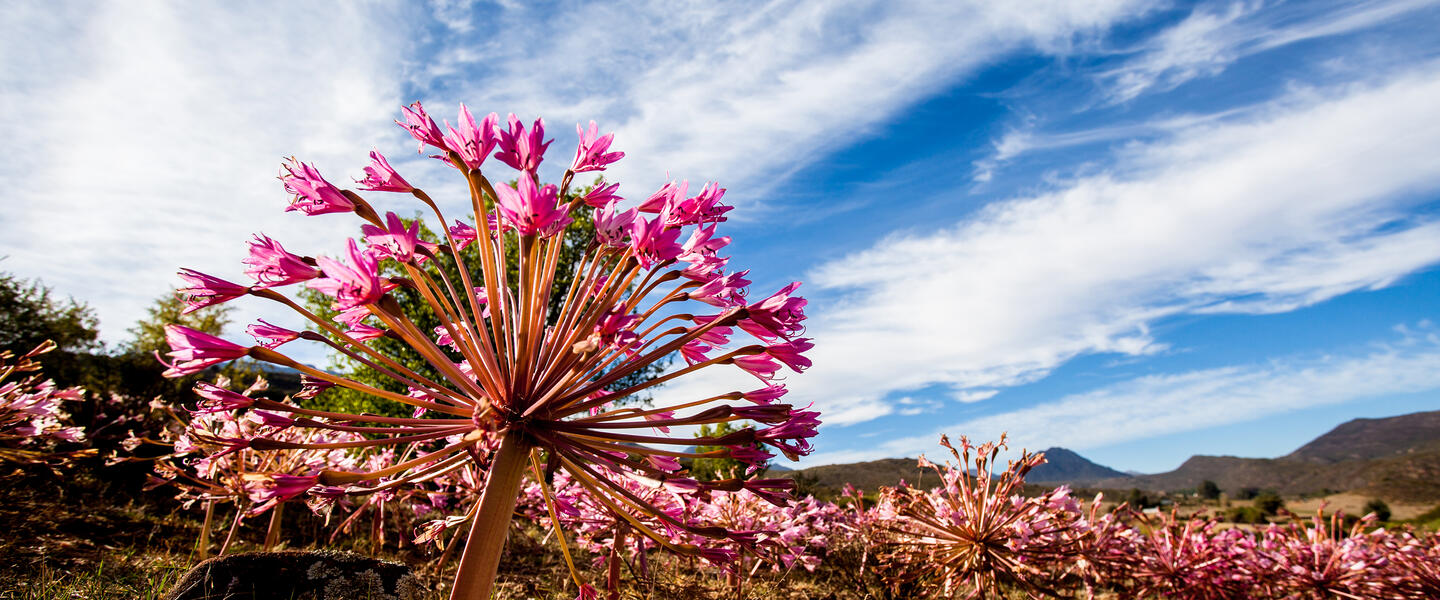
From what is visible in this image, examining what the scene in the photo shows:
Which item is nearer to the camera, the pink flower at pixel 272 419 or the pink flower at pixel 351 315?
the pink flower at pixel 272 419

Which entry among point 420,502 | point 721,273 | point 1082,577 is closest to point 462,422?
point 721,273

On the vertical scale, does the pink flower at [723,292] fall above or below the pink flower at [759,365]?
above

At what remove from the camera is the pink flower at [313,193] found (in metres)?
2.43

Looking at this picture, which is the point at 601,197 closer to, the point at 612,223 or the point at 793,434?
the point at 612,223

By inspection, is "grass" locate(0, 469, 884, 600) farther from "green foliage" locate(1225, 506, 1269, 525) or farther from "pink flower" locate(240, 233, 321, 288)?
"green foliage" locate(1225, 506, 1269, 525)

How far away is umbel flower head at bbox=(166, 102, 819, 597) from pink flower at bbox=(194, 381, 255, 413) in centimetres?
5

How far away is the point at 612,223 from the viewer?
8.31ft

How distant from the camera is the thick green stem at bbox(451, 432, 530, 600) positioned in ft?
7.59

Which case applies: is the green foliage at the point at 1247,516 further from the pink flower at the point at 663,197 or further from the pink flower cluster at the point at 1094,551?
the pink flower at the point at 663,197

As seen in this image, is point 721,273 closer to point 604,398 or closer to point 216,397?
point 604,398

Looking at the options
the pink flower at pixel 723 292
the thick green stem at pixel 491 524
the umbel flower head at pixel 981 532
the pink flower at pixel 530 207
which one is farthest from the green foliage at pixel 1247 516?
the pink flower at pixel 530 207

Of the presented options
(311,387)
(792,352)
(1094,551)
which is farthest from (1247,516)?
(311,387)

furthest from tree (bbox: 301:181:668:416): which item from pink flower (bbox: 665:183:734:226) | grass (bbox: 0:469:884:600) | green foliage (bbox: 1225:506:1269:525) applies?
green foliage (bbox: 1225:506:1269:525)

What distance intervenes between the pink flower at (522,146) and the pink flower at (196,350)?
114 cm
